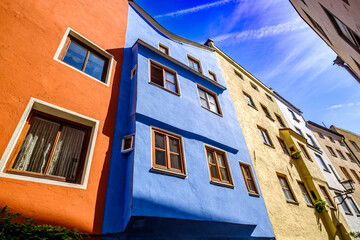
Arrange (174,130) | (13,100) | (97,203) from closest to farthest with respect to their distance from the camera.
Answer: (13,100) < (97,203) < (174,130)

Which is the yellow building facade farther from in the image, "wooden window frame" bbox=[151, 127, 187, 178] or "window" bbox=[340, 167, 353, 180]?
"window" bbox=[340, 167, 353, 180]

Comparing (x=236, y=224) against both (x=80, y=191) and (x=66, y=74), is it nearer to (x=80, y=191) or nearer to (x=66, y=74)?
(x=80, y=191)

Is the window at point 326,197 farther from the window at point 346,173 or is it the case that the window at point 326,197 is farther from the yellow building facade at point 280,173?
the window at point 346,173

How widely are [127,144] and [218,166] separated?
13.4 ft

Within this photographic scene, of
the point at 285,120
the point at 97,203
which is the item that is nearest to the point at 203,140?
the point at 97,203

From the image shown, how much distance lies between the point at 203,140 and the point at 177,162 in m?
1.98

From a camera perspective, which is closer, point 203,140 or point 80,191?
point 80,191

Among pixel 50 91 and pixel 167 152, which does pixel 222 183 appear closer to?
pixel 167 152

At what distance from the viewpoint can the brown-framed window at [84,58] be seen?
21.6 feet

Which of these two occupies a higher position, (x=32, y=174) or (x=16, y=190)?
(x=32, y=174)

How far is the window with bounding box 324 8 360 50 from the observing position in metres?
7.74

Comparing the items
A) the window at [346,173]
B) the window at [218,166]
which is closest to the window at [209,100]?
the window at [218,166]

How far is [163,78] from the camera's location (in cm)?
898

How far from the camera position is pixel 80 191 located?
4.77m
